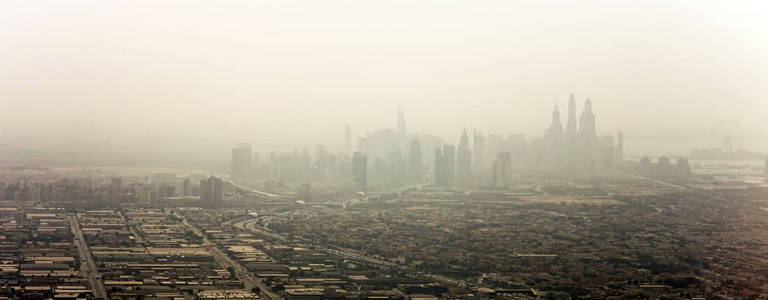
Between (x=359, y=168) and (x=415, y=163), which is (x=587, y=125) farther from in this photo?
(x=359, y=168)

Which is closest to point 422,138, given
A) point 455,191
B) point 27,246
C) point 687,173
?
point 455,191

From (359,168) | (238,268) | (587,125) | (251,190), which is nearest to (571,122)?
(587,125)

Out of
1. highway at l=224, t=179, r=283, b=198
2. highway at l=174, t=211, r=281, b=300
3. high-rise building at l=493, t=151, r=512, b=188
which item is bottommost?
highway at l=174, t=211, r=281, b=300

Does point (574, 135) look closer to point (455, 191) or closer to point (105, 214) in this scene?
point (455, 191)

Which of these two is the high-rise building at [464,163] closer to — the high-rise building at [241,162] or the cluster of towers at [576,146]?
the cluster of towers at [576,146]

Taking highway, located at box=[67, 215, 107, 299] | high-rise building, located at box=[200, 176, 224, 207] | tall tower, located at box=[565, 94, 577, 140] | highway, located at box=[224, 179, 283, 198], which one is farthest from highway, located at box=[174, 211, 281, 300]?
tall tower, located at box=[565, 94, 577, 140]

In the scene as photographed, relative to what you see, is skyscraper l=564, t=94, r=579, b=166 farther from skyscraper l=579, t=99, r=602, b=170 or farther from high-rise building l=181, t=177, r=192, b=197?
high-rise building l=181, t=177, r=192, b=197

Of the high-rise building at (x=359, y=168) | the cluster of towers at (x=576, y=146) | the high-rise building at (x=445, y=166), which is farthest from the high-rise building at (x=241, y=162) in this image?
the cluster of towers at (x=576, y=146)
